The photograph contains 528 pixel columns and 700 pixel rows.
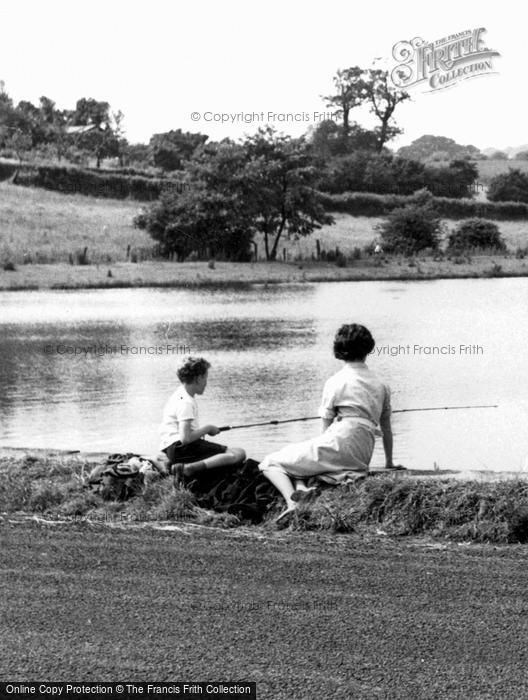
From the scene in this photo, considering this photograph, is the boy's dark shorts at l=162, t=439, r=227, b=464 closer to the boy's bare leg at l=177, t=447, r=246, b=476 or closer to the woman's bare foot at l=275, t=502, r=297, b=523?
the boy's bare leg at l=177, t=447, r=246, b=476

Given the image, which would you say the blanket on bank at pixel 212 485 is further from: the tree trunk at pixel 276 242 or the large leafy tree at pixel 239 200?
the tree trunk at pixel 276 242

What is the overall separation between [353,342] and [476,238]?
56.5 m

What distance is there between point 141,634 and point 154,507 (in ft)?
7.51

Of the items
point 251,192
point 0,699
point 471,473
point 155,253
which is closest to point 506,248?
point 251,192

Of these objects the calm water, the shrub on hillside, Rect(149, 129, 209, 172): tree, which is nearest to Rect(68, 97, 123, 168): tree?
Rect(149, 129, 209, 172): tree

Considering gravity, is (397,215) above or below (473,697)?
above

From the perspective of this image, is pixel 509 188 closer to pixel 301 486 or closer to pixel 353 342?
pixel 353 342

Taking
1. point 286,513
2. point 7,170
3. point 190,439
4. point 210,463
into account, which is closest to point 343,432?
point 286,513

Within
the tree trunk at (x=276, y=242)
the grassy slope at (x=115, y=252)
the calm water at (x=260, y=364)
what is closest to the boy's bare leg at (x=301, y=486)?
the calm water at (x=260, y=364)

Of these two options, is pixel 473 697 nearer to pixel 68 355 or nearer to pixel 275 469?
pixel 275 469

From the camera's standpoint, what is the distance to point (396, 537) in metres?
6.56

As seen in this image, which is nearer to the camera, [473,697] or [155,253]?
[473,697]

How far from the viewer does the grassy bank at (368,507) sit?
258 inches

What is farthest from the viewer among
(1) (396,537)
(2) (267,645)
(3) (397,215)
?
(3) (397,215)
